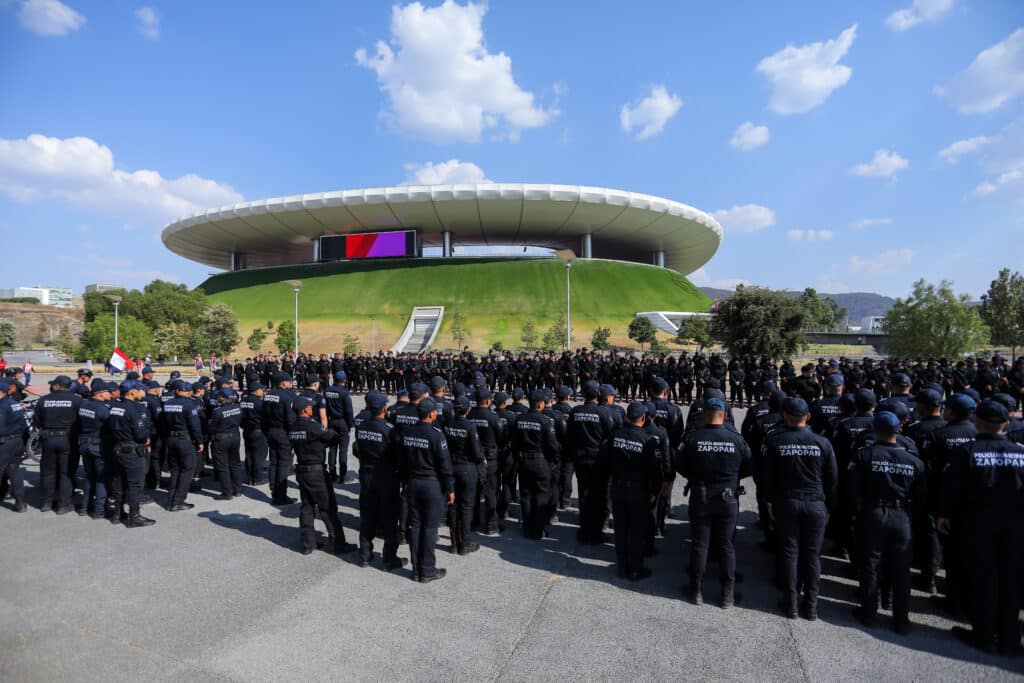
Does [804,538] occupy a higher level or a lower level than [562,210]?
lower

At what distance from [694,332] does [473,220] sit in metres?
30.9

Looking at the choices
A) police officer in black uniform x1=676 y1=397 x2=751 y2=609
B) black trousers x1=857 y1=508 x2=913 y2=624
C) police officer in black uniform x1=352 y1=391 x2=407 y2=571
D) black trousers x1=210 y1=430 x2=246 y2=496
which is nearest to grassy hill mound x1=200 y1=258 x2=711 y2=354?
black trousers x1=210 y1=430 x2=246 y2=496

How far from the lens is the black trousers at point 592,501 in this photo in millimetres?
5759

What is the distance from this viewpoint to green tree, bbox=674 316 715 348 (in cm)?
4685

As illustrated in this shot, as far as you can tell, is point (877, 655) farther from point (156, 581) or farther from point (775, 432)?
point (156, 581)

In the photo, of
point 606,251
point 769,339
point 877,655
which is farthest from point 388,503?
point 606,251

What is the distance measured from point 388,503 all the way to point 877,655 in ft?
14.2

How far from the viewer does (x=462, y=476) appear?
17.9ft

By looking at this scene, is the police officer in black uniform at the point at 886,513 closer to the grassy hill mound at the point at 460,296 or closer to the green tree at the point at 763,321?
the green tree at the point at 763,321

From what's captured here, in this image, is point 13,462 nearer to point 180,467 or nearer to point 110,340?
point 180,467

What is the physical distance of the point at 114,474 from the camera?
6609 millimetres

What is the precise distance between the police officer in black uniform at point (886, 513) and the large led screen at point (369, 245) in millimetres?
64209

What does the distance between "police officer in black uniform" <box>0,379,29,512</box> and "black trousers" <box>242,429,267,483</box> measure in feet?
8.89

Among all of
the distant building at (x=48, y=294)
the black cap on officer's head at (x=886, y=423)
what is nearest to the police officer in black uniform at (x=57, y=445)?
the black cap on officer's head at (x=886, y=423)
